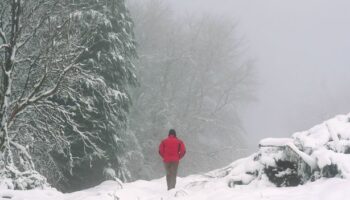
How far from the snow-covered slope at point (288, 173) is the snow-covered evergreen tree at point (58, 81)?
7.83ft

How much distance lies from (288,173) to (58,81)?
531cm

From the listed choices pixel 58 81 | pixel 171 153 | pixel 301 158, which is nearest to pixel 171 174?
pixel 171 153

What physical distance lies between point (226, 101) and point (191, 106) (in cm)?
249

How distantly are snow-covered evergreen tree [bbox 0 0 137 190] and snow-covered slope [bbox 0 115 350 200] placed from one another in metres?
2.39

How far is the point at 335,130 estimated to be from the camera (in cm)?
862

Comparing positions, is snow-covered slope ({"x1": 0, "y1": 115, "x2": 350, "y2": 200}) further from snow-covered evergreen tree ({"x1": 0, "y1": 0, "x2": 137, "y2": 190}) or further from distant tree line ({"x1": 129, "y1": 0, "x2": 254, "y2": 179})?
distant tree line ({"x1": 129, "y1": 0, "x2": 254, "y2": 179})

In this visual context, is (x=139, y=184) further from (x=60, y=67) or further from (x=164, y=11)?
(x=164, y=11)

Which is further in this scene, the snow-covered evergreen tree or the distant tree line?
the distant tree line

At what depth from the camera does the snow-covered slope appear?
716cm

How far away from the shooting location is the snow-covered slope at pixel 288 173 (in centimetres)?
716

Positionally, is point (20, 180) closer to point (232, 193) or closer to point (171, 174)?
point (171, 174)

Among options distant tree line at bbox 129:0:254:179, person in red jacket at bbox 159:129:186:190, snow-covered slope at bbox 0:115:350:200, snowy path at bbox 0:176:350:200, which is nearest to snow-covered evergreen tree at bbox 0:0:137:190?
snowy path at bbox 0:176:350:200

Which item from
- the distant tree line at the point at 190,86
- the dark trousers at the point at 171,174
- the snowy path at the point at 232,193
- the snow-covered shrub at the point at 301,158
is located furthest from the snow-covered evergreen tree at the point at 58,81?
the distant tree line at the point at 190,86

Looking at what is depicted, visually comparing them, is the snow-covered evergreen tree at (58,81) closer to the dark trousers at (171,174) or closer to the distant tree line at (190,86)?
the dark trousers at (171,174)
